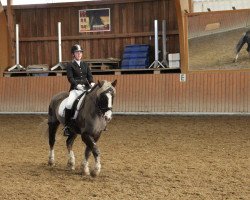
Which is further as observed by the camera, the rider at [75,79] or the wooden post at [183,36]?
the wooden post at [183,36]

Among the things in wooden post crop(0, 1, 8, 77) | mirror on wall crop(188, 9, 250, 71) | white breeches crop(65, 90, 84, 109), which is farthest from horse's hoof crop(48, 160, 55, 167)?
wooden post crop(0, 1, 8, 77)

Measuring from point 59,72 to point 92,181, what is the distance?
32.3 ft

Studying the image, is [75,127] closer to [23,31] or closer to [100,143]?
[100,143]

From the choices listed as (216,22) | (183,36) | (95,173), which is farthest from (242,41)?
(95,173)

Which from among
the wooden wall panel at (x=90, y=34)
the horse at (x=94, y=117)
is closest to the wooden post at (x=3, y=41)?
the wooden wall panel at (x=90, y=34)

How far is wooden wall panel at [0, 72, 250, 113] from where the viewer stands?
525 inches

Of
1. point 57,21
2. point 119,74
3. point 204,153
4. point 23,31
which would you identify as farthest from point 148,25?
point 204,153

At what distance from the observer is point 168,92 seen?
45.7 feet

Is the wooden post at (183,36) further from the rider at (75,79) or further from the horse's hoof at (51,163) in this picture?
the horse's hoof at (51,163)

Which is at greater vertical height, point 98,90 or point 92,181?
point 98,90

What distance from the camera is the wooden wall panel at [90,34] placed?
51.0 ft

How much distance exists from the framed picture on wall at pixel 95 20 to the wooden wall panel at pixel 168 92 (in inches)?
91.4

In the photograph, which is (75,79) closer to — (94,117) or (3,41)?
(94,117)

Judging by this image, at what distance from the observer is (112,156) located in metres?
7.97
